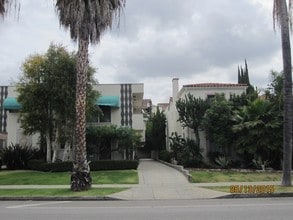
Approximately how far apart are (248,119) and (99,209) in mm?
18061

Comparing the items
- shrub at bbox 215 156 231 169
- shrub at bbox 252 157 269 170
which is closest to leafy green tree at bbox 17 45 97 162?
shrub at bbox 215 156 231 169

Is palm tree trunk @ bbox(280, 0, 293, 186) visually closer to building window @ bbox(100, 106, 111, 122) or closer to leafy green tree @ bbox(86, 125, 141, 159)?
leafy green tree @ bbox(86, 125, 141, 159)

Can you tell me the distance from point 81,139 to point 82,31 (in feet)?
16.7

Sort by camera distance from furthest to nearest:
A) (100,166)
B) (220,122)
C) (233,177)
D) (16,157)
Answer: (16,157)
(220,122)
(100,166)
(233,177)

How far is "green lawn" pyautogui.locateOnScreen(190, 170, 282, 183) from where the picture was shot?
22.8 m

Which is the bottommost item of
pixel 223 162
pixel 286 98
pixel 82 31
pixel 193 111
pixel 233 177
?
pixel 233 177

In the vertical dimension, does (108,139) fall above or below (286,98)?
below

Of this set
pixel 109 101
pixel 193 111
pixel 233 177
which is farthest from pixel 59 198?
pixel 109 101

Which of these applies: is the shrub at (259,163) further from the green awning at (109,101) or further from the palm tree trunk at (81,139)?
the green awning at (109,101)

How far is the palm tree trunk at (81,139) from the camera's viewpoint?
757 inches

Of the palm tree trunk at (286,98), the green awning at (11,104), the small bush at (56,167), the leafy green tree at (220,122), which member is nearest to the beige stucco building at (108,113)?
the green awning at (11,104)

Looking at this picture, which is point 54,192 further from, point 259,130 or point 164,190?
point 259,130

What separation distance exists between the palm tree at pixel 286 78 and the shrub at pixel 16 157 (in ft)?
71.8

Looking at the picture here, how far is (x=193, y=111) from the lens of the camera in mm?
31734
